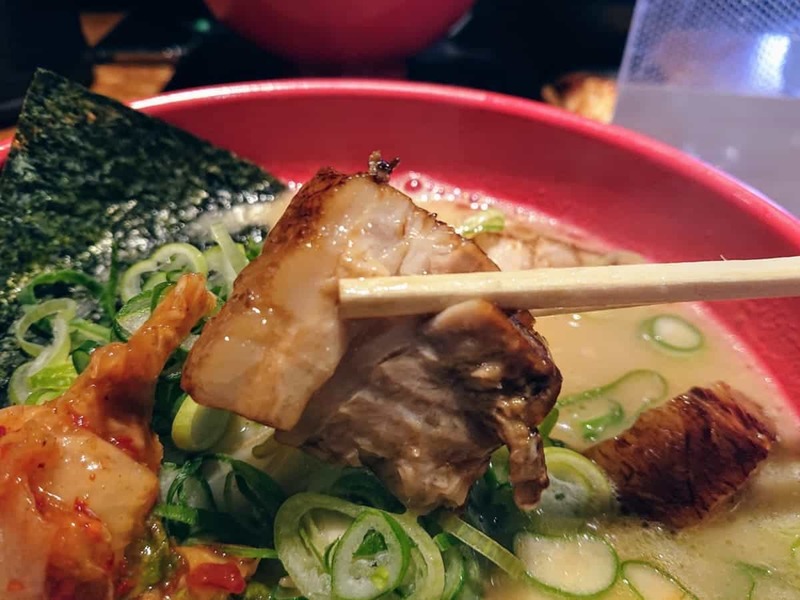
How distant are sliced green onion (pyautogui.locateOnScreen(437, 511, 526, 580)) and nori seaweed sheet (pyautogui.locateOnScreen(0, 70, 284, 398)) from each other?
1038 mm

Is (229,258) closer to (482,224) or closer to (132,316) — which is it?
(132,316)

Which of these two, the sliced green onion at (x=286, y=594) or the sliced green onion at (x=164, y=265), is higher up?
the sliced green onion at (x=164, y=265)

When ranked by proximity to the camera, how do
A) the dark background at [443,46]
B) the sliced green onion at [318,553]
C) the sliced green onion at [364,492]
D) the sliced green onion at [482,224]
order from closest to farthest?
the sliced green onion at [318,553] < the sliced green onion at [364,492] < the sliced green onion at [482,224] < the dark background at [443,46]

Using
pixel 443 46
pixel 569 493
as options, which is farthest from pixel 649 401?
pixel 443 46

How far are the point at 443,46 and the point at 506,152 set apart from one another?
0.97 meters

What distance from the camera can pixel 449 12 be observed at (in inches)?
97.1

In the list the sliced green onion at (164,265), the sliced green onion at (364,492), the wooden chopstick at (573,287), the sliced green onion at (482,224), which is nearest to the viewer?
the wooden chopstick at (573,287)

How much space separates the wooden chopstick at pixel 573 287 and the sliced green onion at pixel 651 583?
0.49m

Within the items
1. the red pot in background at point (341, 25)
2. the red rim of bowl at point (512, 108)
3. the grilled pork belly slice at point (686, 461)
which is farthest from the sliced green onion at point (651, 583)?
the red pot in background at point (341, 25)

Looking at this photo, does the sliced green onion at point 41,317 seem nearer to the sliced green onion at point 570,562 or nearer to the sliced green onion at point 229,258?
the sliced green onion at point 229,258

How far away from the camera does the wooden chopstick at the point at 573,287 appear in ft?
3.23

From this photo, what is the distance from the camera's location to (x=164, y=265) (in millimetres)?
1621

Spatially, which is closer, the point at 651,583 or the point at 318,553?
the point at 318,553

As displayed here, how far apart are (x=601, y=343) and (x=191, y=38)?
2116mm
